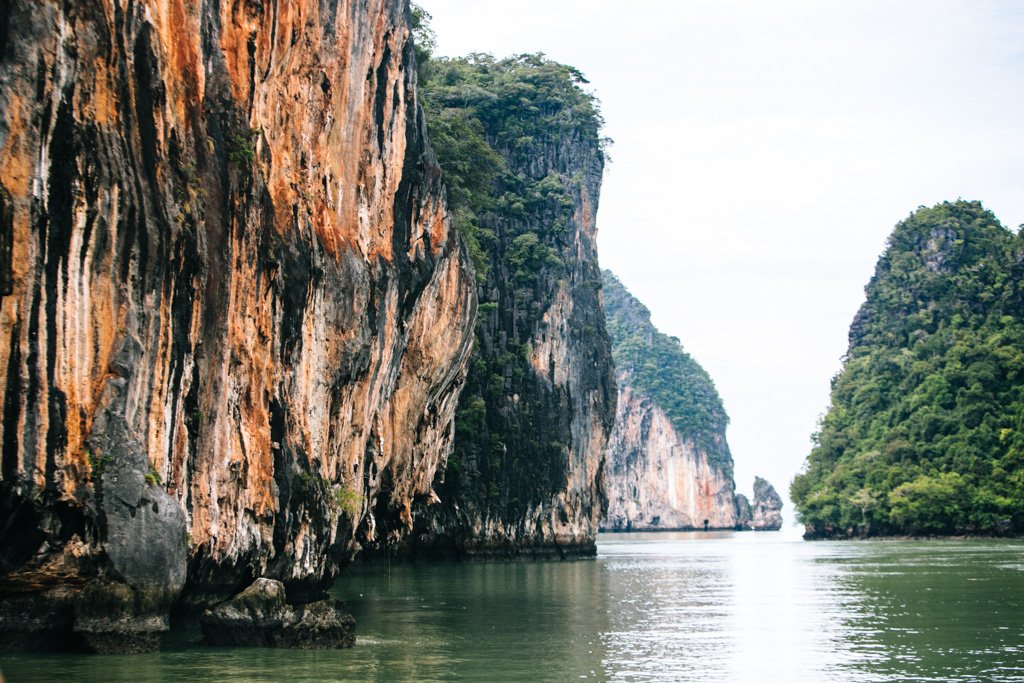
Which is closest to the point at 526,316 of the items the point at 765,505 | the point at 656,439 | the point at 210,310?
the point at 210,310

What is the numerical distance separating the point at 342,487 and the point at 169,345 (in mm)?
6659

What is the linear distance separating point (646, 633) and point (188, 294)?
9936 millimetres

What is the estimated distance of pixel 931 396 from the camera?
3027 inches

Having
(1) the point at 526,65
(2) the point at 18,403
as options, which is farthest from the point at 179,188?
(1) the point at 526,65

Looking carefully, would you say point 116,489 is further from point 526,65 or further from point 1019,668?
point 526,65

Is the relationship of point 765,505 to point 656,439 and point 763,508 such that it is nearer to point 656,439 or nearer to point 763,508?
point 763,508

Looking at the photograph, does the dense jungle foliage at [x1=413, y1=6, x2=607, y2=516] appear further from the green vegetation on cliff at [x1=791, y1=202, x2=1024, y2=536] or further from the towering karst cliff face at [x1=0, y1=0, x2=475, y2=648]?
the green vegetation on cliff at [x1=791, y1=202, x2=1024, y2=536]

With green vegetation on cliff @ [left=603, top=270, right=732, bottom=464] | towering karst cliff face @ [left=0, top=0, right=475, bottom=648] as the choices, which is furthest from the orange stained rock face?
green vegetation on cliff @ [left=603, top=270, right=732, bottom=464]

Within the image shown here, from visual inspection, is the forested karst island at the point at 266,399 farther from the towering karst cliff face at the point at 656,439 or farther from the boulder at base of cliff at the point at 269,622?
the towering karst cliff face at the point at 656,439

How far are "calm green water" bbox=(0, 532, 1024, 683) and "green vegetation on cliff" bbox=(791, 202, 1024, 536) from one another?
3090cm

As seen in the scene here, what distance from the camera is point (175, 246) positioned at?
15859mm

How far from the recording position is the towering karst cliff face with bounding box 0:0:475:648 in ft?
44.9

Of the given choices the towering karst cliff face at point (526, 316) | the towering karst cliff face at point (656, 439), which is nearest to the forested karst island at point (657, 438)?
the towering karst cliff face at point (656, 439)

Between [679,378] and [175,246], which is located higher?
[679,378]
